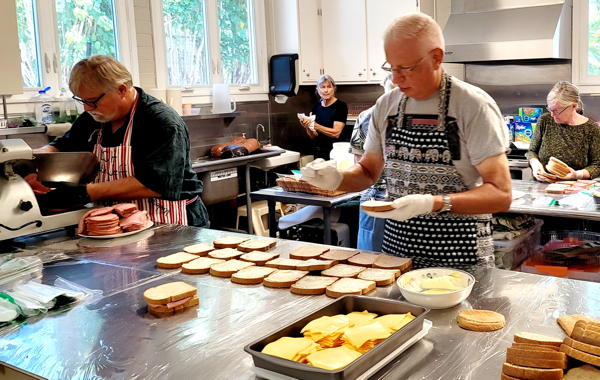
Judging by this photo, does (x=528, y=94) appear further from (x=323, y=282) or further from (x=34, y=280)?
(x=34, y=280)

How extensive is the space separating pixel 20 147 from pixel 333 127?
4456 millimetres

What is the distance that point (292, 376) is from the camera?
1.24 meters

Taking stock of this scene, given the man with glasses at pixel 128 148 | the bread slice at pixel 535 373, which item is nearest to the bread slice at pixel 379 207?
the bread slice at pixel 535 373

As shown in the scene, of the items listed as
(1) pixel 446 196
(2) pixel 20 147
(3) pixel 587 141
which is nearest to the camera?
(1) pixel 446 196

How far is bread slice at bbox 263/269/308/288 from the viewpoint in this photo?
1916 millimetres

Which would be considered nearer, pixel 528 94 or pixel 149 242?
pixel 149 242

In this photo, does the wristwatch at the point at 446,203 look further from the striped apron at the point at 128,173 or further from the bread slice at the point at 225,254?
the striped apron at the point at 128,173

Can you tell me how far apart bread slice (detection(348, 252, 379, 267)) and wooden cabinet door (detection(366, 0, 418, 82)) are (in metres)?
4.37

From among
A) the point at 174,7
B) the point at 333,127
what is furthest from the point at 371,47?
the point at 174,7

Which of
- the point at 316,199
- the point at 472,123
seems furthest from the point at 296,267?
the point at 316,199

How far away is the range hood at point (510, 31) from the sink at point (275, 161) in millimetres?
1869

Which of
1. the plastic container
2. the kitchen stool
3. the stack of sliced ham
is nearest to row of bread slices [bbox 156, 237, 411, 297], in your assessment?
the stack of sliced ham

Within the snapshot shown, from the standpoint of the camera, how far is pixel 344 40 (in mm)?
6688

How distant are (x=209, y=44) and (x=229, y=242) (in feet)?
13.7
